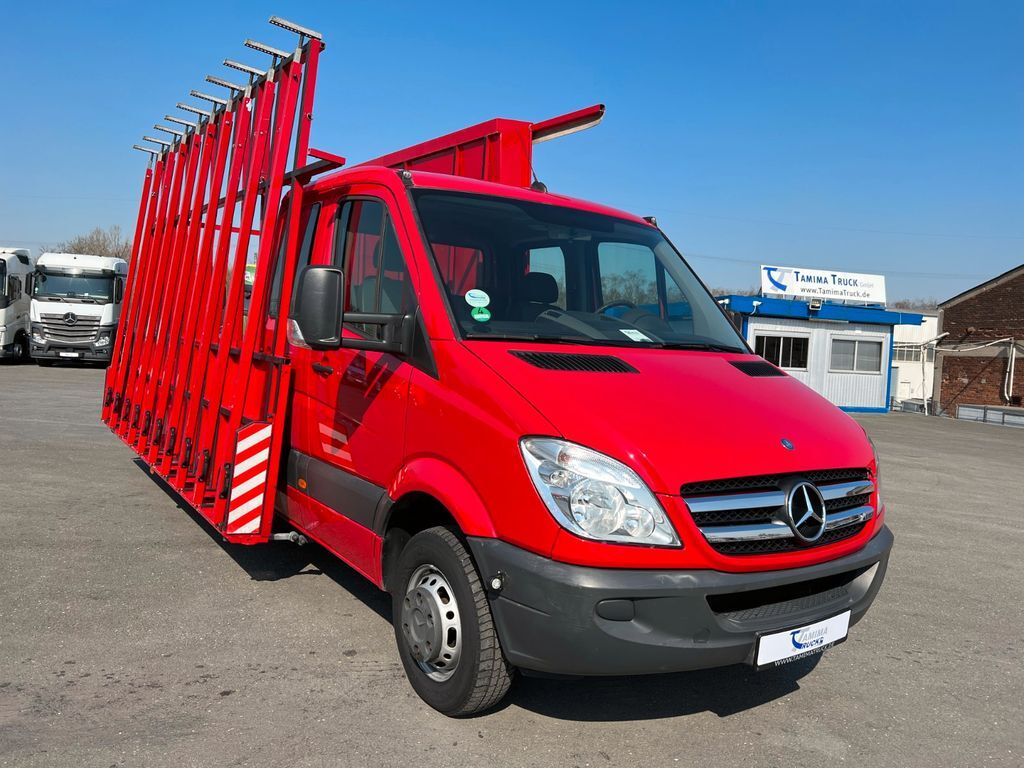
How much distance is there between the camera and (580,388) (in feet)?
10.9

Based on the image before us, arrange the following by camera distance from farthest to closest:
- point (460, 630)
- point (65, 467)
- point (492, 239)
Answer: point (65, 467), point (492, 239), point (460, 630)

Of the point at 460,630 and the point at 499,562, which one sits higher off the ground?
the point at 499,562

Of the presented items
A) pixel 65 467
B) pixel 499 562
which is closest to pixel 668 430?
pixel 499 562

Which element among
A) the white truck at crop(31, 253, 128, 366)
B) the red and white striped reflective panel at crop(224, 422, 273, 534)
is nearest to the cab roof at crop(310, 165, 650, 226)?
the red and white striped reflective panel at crop(224, 422, 273, 534)

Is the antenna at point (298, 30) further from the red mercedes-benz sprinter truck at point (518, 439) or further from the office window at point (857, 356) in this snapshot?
the office window at point (857, 356)

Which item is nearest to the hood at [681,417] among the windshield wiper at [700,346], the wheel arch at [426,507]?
the windshield wiper at [700,346]

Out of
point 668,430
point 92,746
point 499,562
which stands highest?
point 668,430

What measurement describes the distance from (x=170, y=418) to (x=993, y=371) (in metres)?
39.6

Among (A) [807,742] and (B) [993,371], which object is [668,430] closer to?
(A) [807,742]

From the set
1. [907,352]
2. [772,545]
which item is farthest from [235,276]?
[907,352]

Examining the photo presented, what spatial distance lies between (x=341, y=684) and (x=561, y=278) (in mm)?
2205

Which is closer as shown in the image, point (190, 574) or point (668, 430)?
point (668, 430)

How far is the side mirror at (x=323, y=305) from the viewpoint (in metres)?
3.79

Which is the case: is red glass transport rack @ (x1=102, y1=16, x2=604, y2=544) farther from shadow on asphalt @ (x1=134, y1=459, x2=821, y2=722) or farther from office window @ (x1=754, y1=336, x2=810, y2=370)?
office window @ (x1=754, y1=336, x2=810, y2=370)
